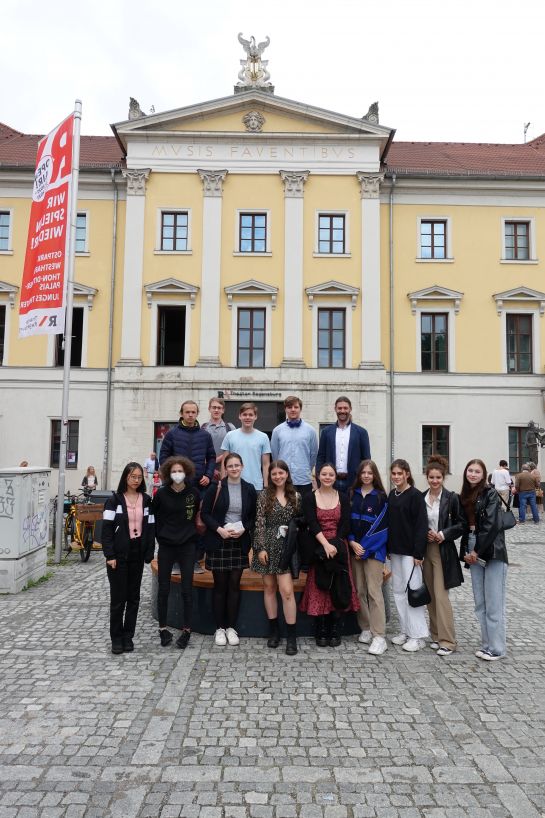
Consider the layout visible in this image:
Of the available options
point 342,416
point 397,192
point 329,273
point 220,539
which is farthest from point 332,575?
point 397,192

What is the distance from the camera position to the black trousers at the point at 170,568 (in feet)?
19.8

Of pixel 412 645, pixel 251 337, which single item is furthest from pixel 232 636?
pixel 251 337

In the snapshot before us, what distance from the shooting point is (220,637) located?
20.0 feet

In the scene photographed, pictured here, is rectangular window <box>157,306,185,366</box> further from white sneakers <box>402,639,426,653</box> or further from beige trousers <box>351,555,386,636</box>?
white sneakers <box>402,639,426,653</box>

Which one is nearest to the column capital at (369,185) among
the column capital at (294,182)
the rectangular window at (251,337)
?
the column capital at (294,182)

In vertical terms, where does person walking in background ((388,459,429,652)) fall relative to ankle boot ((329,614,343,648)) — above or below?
above

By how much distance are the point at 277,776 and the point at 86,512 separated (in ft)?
27.8

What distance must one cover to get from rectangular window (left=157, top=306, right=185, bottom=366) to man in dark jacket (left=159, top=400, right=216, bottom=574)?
16.5 m

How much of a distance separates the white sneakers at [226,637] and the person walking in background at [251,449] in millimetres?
1595

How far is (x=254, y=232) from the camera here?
23141 millimetres

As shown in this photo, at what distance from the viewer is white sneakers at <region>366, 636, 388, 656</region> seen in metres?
5.83

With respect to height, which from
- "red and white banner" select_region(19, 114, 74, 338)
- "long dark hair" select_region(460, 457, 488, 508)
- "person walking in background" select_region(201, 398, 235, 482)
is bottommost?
"long dark hair" select_region(460, 457, 488, 508)

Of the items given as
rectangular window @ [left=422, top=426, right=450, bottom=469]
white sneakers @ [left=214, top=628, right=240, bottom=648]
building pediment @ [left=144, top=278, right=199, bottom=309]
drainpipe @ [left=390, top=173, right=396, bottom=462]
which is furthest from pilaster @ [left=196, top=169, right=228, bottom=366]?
white sneakers @ [left=214, top=628, right=240, bottom=648]

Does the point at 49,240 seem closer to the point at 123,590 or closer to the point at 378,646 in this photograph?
the point at 123,590
